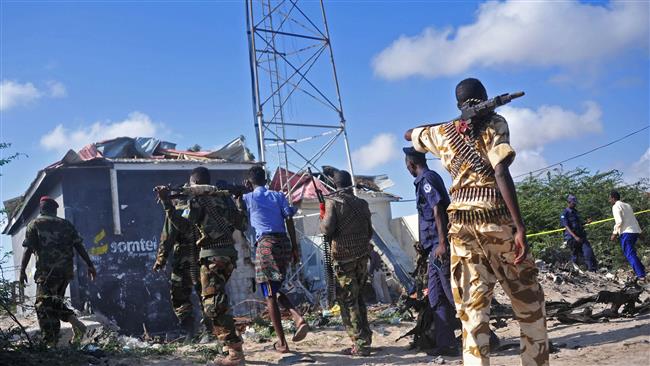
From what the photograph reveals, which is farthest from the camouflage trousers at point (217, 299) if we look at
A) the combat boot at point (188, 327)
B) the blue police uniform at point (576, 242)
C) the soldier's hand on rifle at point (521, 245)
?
the blue police uniform at point (576, 242)

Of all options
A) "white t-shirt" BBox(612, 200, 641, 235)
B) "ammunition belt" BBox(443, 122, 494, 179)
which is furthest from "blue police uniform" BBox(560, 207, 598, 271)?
"ammunition belt" BBox(443, 122, 494, 179)

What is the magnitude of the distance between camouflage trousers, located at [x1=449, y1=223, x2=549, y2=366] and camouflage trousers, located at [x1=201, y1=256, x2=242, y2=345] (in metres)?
2.43

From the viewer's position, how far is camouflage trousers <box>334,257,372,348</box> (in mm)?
6098

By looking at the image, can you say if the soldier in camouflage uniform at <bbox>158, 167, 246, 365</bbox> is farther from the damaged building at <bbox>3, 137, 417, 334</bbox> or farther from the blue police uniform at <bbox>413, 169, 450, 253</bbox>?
the damaged building at <bbox>3, 137, 417, 334</bbox>

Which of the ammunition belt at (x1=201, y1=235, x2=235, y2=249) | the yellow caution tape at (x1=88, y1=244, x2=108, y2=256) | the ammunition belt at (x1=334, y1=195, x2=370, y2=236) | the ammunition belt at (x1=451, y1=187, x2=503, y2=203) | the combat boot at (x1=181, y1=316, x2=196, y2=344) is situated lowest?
the combat boot at (x1=181, y1=316, x2=196, y2=344)

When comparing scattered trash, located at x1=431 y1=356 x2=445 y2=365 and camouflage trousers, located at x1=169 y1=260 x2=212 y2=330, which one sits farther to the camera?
camouflage trousers, located at x1=169 y1=260 x2=212 y2=330

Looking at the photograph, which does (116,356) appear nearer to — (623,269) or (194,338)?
(194,338)

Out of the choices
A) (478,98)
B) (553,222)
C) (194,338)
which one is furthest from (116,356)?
(553,222)

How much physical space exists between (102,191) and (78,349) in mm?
5015

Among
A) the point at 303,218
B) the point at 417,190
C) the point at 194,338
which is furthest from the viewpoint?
the point at 303,218

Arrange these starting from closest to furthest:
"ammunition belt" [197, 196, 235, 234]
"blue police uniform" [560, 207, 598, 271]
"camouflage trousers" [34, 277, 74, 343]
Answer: "ammunition belt" [197, 196, 235, 234] < "camouflage trousers" [34, 277, 74, 343] < "blue police uniform" [560, 207, 598, 271]

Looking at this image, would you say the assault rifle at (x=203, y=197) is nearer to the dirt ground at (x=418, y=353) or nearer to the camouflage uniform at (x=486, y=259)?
the dirt ground at (x=418, y=353)

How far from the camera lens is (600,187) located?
1872 cm

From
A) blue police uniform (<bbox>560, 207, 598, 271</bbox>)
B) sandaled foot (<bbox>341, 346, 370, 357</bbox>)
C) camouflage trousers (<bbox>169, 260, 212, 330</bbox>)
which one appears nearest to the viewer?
sandaled foot (<bbox>341, 346, 370, 357</bbox>)
